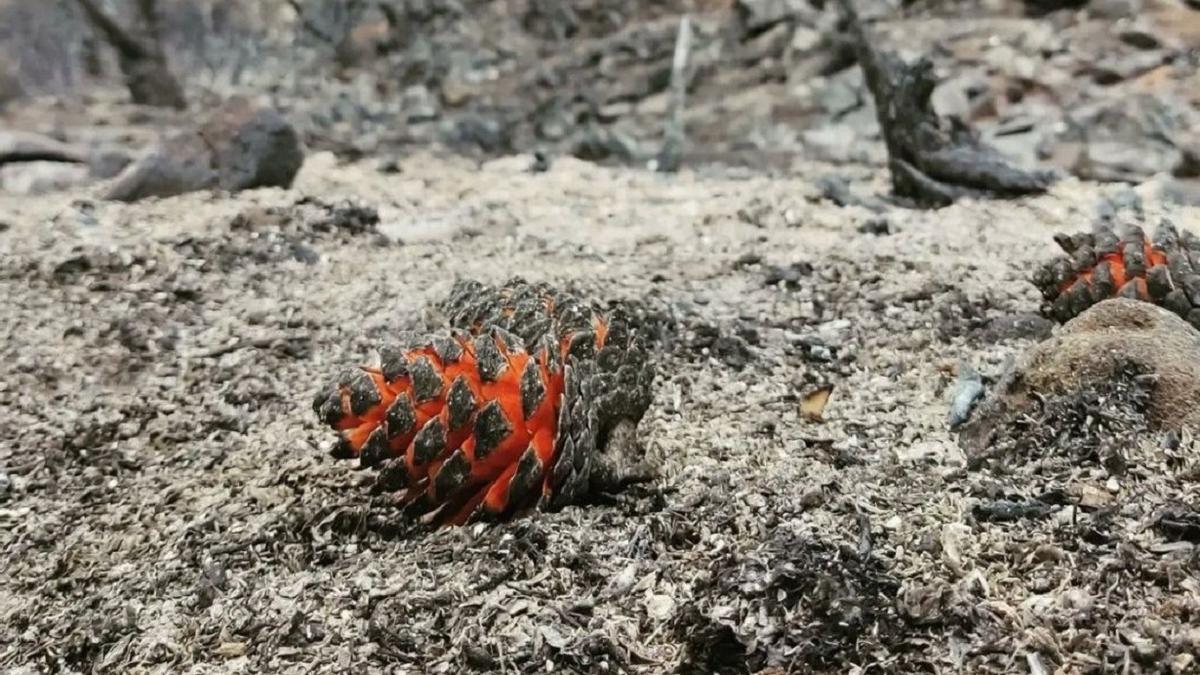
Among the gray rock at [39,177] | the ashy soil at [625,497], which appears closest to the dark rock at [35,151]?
the gray rock at [39,177]

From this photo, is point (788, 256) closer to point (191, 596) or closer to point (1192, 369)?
point (1192, 369)

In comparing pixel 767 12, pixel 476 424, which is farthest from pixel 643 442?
pixel 767 12

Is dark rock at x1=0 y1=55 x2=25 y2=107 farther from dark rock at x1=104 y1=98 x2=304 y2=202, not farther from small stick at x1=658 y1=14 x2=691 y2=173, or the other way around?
small stick at x1=658 y1=14 x2=691 y2=173

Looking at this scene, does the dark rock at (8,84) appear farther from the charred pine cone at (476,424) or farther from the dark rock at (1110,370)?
the dark rock at (1110,370)

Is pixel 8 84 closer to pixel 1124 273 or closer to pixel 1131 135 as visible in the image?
pixel 1131 135

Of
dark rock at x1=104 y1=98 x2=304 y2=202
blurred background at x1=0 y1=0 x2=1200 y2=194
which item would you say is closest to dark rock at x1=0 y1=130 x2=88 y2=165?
blurred background at x1=0 y1=0 x2=1200 y2=194

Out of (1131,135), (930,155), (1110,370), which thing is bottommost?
(1131,135)
